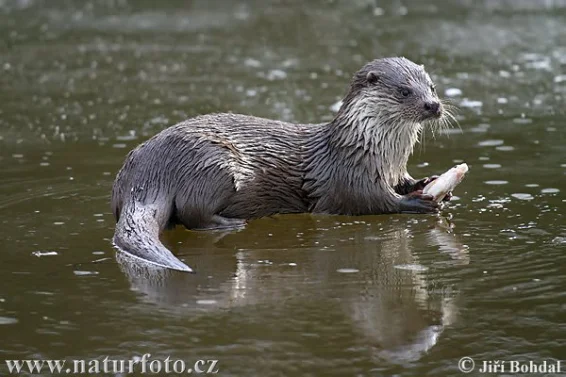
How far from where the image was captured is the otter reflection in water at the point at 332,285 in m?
3.35

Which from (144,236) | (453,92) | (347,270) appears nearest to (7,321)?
(144,236)

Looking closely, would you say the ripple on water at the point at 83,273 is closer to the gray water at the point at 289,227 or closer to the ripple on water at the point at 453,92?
the gray water at the point at 289,227

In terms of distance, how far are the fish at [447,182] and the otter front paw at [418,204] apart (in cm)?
3

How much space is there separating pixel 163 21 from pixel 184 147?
5.73m

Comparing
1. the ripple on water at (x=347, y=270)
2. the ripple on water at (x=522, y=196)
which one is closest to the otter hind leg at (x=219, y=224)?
the ripple on water at (x=347, y=270)

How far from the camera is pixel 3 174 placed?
5.62 m

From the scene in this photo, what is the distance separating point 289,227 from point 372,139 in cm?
61

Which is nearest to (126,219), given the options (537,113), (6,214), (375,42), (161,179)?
(161,179)

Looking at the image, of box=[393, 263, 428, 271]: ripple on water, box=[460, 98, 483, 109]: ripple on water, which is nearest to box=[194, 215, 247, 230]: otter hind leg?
box=[393, 263, 428, 271]: ripple on water

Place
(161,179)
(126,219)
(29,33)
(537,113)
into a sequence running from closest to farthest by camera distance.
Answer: (126,219) < (161,179) < (537,113) < (29,33)

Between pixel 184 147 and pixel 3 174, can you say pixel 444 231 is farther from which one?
pixel 3 174

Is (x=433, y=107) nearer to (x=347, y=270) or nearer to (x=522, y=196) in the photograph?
(x=522, y=196)

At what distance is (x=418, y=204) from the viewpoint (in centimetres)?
483

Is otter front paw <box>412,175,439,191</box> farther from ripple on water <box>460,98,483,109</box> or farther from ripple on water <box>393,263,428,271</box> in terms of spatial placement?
ripple on water <box>460,98,483,109</box>
